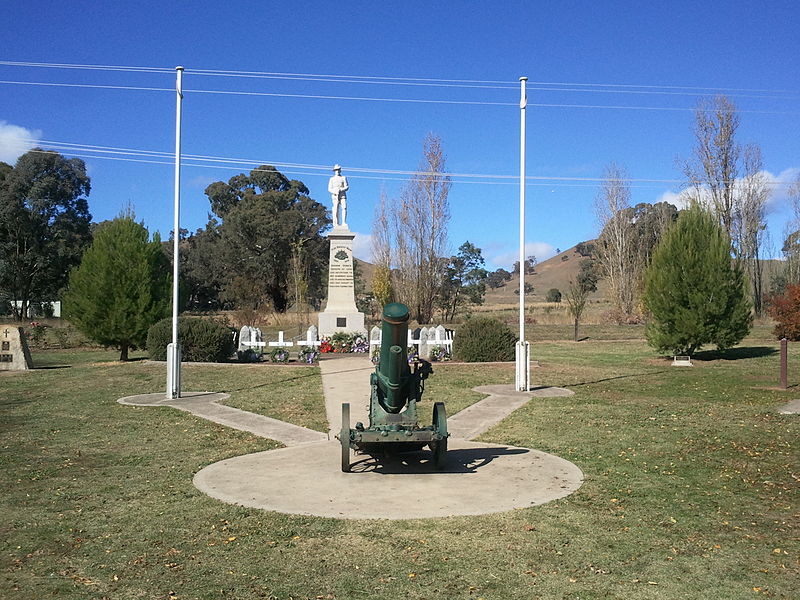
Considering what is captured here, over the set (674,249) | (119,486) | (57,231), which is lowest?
(119,486)

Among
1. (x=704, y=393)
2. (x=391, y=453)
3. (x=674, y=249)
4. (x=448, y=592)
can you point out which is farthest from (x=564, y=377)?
(x=448, y=592)

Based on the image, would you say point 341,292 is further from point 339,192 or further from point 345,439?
point 345,439

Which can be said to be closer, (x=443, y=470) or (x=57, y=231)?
(x=443, y=470)

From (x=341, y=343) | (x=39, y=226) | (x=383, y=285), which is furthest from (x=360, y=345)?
(x=39, y=226)

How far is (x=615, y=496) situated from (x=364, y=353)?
1789cm

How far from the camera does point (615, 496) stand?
6.79 metres

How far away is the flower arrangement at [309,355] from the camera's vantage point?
21.5 metres

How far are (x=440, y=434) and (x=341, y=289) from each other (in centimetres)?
2031

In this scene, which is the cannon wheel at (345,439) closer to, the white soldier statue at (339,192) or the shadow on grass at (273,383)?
the shadow on grass at (273,383)

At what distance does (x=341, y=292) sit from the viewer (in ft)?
90.4

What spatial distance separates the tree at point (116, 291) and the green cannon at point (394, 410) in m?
17.1

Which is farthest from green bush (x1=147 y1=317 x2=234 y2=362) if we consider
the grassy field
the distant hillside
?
the distant hillside

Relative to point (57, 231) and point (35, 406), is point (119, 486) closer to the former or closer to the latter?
point (35, 406)

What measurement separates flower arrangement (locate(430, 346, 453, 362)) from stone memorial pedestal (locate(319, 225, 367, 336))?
208 inches
